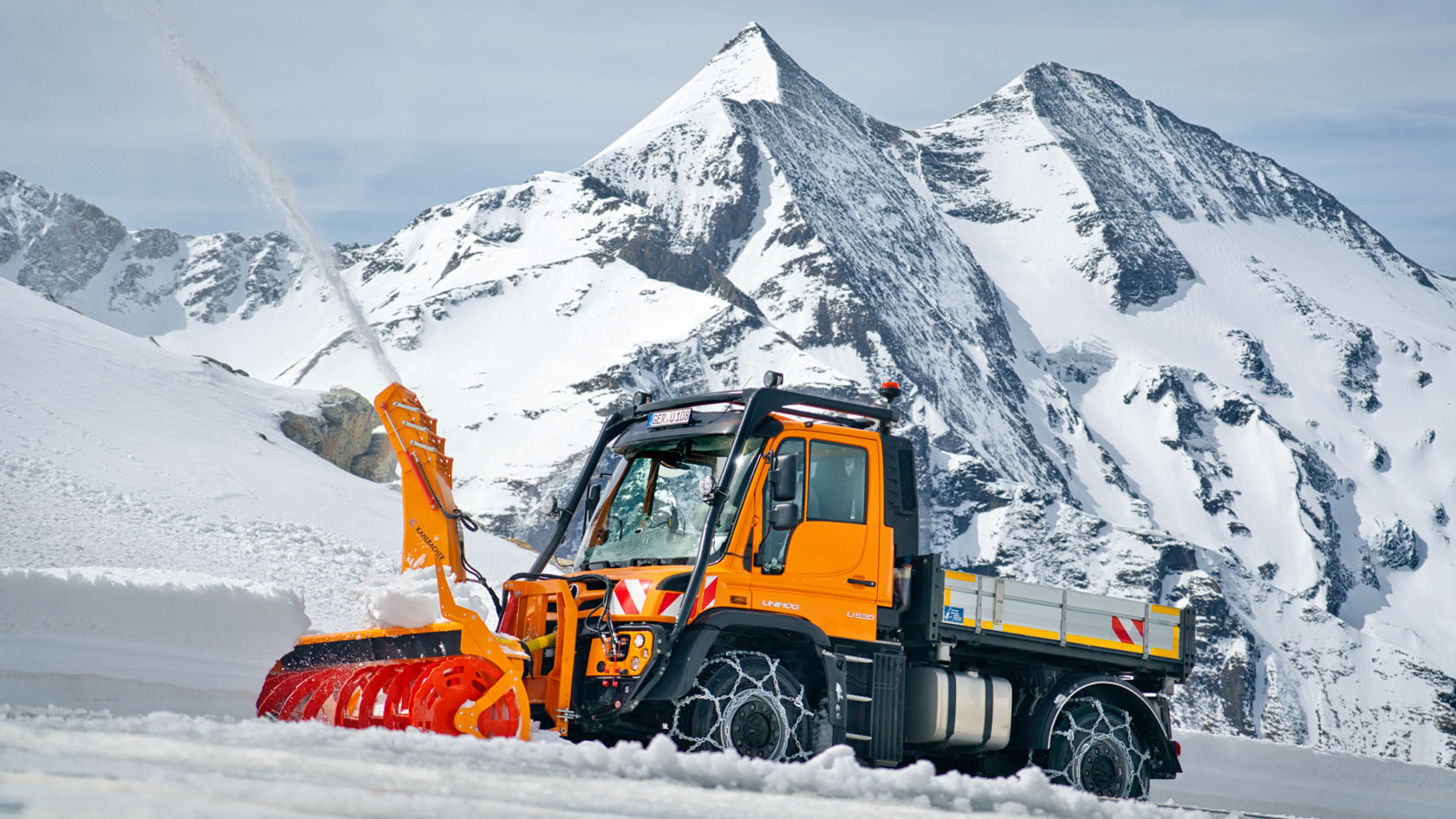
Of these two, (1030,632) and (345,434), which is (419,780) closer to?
(1030,632)

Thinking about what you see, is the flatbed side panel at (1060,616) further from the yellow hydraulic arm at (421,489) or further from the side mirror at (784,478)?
the yellow hydraulic arm at (421,489)

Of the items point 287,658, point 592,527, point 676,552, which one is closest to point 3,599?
point 287,658

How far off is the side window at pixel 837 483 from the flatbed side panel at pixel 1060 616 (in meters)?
0.98

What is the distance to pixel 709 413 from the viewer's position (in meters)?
9.79

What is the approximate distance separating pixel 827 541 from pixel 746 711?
1.41m

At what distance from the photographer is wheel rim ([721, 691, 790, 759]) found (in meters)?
8.66

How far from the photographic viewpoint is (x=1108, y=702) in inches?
439

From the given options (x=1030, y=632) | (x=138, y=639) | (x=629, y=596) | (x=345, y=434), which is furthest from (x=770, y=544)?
(x=345, y=434)

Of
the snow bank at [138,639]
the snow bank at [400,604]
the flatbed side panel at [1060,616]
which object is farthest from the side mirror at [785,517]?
the snow bank at [138,639]

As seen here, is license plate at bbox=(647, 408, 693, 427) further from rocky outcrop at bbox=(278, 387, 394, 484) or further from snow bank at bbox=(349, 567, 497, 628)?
rocky outcrop at bbox=(278, 387, 394, 484)

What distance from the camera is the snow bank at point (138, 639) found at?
11.8 meters

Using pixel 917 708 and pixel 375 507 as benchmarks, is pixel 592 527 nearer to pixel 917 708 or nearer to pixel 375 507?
pixel 917 708

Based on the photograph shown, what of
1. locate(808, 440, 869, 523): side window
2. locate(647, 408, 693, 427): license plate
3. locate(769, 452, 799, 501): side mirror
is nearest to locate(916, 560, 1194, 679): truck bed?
locate(808, 440, 869, 523): side window

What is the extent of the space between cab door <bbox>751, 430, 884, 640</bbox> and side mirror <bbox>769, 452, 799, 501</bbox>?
0.07 m
